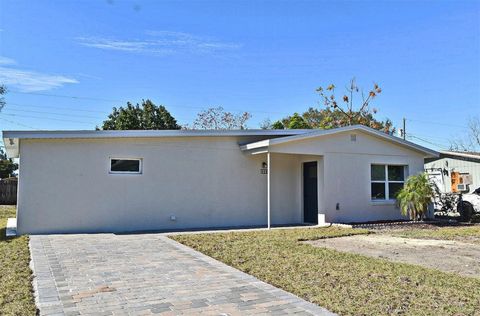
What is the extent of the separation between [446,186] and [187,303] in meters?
19.3

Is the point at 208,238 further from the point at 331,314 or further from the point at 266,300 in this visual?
the point at 331,314

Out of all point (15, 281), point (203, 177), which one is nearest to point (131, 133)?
point (203, 177)

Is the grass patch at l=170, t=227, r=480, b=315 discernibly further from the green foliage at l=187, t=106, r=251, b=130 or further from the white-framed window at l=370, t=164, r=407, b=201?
the green foliage at l=187, t=106, r=251, b=130

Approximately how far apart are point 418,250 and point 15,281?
24.1 ft

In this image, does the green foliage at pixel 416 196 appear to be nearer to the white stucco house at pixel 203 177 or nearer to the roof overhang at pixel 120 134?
the white stucco house at pixel 203 177

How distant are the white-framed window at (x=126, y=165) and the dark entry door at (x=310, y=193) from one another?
5.78 metres

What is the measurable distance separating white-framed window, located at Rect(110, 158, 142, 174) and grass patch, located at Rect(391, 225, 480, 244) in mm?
7438

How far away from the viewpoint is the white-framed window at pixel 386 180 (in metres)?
14.9

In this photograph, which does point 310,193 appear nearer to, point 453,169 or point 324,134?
point 324,134

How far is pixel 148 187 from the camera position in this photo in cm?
1234

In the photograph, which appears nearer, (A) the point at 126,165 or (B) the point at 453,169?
(A) the point at 126,165

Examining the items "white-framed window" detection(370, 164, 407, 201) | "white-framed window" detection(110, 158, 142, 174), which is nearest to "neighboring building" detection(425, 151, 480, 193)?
"white-framed window" detection(370, 164, 407, 201)

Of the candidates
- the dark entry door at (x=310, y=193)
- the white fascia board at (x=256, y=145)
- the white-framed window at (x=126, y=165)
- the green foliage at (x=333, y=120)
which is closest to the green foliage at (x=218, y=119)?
the green foliage at (x=333, y=120)

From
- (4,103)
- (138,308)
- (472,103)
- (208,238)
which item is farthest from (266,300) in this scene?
(472,103)
